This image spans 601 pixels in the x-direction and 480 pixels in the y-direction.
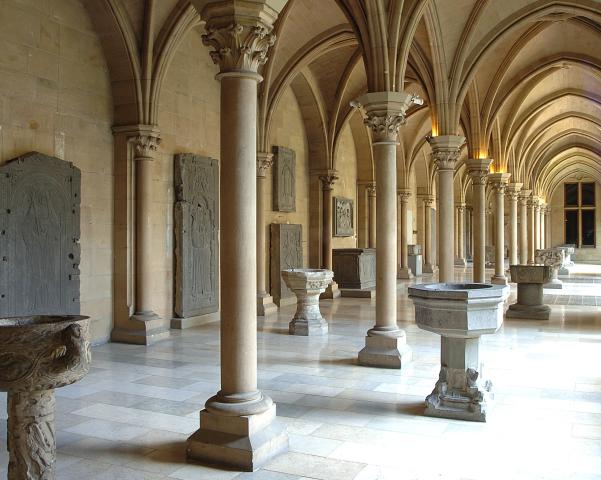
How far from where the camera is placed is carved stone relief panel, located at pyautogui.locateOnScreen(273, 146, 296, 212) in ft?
45.8

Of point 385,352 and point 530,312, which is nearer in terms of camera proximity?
point 385,352

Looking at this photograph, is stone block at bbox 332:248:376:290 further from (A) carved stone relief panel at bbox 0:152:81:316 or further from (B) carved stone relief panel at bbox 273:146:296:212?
(A) carved stone relief panel at bbox 0:152:81:316

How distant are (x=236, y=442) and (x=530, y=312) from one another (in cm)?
917

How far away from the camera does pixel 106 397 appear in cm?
602

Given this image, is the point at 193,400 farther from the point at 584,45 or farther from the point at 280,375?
the point at 584,45

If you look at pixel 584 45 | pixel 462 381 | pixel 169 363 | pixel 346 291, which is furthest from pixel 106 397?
pixel 584 45

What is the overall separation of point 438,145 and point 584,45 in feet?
19.2

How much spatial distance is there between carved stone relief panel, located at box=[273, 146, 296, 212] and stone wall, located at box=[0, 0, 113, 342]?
17.2 feet

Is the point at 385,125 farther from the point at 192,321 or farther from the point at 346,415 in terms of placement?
the point at 192,321

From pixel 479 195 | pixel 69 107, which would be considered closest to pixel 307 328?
pixel 69 107

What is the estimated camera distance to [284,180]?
47.0 feet

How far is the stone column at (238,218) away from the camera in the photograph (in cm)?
443

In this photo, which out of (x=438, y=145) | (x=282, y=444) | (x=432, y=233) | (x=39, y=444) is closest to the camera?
(x=39, y=444)

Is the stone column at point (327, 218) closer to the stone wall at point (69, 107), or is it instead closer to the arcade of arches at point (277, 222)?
the arcade of arches at point (277, 222)
